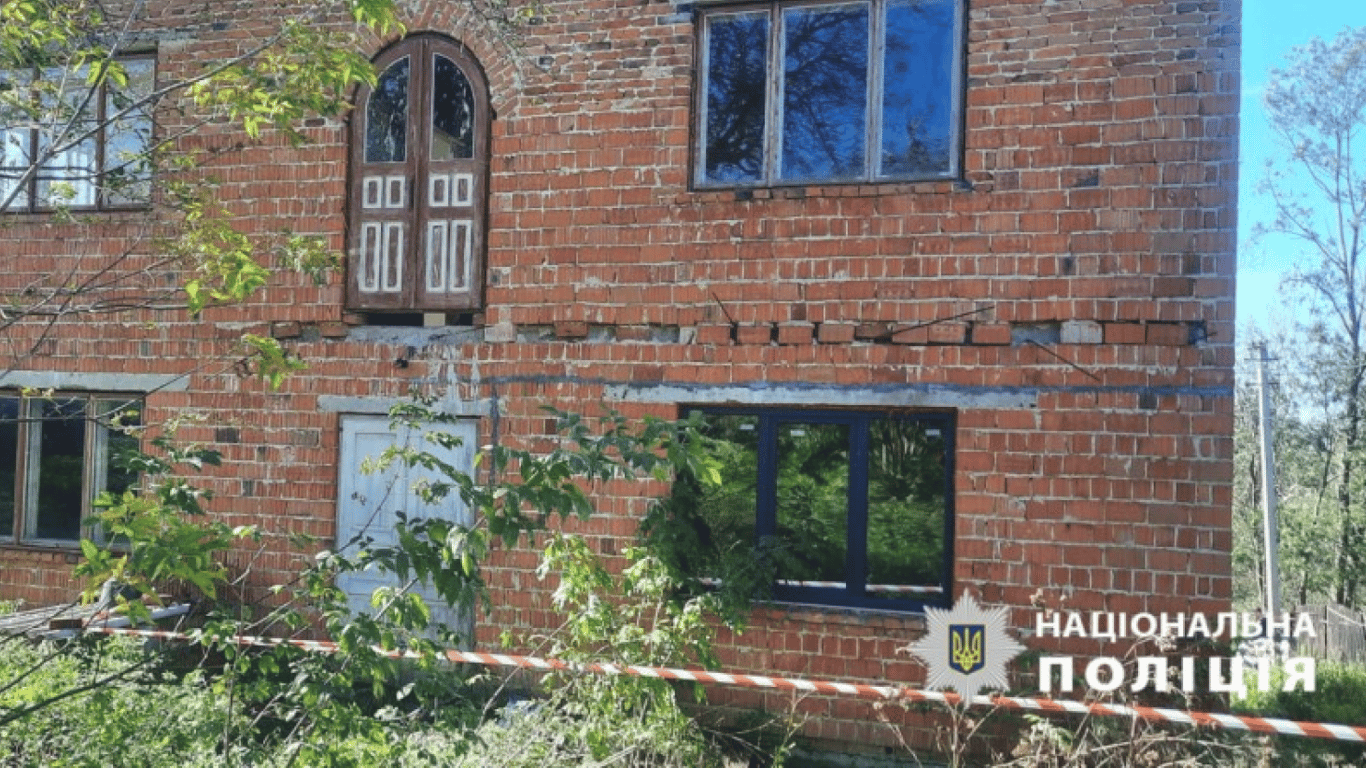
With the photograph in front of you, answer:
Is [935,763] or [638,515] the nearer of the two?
[935,763]

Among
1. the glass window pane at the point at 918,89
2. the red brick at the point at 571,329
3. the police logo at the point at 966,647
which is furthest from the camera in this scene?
the red brick at the point at 571,329

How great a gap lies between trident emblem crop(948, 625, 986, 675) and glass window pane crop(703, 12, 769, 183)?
3.31 metres

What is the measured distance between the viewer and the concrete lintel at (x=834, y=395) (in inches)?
270

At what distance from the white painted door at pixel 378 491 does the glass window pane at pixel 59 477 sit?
2.71m

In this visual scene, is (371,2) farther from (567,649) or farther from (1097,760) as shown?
(1097,760)

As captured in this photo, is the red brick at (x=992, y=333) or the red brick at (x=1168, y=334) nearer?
the red brick at (x=1168, y=334)

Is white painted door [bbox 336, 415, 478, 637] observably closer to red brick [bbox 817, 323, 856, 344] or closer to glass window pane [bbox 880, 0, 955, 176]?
red brick [bbox 817, 323, 856, 344]

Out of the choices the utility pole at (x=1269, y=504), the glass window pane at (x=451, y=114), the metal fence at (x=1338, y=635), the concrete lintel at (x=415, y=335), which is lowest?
the metal fence at (x=1338, y=635)

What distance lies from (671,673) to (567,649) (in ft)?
2.29

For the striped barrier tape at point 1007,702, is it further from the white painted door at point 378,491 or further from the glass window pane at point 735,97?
the glass window pane at point 735,97

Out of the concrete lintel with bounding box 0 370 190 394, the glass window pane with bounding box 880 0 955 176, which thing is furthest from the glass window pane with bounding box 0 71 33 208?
the glass window pane with bounding box 880 0 955 176

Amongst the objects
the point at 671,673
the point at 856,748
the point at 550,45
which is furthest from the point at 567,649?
the point at 550,45

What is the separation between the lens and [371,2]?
4434mm

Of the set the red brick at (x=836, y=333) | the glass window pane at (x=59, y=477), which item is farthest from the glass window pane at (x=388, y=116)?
the red brick at (x=836, y=333)
